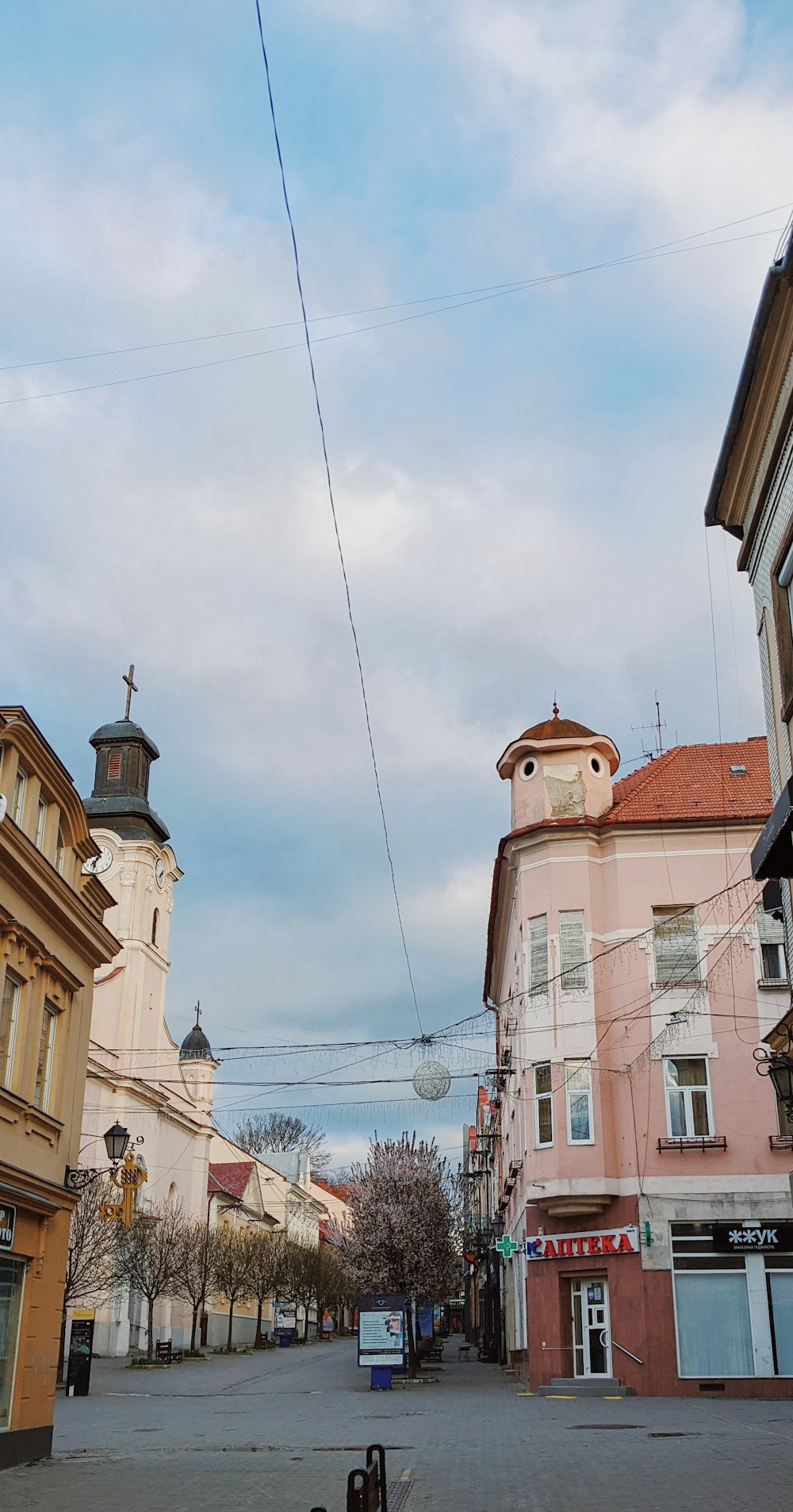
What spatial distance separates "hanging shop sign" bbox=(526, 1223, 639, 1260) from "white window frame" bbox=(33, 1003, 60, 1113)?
15136 millimetres

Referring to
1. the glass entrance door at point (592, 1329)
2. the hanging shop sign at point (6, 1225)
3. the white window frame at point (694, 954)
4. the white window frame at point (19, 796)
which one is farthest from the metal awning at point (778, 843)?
the glass entrance door at point (592, 1329)

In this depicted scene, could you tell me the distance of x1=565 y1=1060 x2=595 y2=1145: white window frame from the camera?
30.5 m

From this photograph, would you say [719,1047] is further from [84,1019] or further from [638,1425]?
[84,1019]

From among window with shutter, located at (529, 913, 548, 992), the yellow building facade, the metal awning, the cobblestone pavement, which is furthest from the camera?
window with shutter, located at (529, 913, 548, 992)

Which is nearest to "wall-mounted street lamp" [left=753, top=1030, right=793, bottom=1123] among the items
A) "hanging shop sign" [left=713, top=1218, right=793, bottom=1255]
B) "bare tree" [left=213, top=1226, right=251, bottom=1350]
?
"hanging shop sign" [left=713, top=1218, right=793, bottom=1255]

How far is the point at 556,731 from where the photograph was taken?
35125 mm

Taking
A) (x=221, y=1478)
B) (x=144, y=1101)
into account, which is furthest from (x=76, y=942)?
(x=144, y=1101)

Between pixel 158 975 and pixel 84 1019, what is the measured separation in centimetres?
5062

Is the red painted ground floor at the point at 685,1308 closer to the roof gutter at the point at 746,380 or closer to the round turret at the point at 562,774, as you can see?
the round turret at the point at 562,774

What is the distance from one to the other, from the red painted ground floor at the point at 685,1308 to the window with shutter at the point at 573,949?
507 centimetres

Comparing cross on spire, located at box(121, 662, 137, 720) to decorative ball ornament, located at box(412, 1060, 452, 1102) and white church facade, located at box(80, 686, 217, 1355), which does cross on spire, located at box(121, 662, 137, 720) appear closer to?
white church facade, located at box(80, 686, 217, 1355)

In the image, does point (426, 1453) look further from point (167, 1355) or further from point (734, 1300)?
point (167, 1355)

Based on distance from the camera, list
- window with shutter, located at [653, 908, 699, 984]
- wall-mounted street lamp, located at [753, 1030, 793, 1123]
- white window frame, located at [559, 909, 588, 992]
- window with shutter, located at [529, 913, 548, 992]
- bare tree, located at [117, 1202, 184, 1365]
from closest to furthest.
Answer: wall-mounted street lamp, located at [753, 1030, 793, 1123] → window with shutter, located at [653, 908, 699, 984] → white window frame, located at [559, 909, 588, 992] → window with shutter, located at [529, 913, 548, 992] → bare tree, located at [117, 1202, 184, 1365]

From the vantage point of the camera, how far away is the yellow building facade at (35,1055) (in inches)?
687
